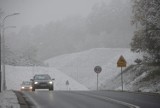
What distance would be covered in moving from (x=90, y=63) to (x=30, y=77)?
15.4 m

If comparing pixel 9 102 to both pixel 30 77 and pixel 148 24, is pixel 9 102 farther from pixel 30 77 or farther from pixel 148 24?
pixel 30 77

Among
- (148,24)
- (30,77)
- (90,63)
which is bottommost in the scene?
(30,77)

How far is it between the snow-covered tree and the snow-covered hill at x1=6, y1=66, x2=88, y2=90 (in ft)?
152

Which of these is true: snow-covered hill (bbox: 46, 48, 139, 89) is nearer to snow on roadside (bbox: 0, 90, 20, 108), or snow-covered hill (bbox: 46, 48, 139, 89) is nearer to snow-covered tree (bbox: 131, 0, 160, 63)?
snow-covered tree (bbox: 131, 0, 160, 63)

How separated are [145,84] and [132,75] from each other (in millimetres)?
13821

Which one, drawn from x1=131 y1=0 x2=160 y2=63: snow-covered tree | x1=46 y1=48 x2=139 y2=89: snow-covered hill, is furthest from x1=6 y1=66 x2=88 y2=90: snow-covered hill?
x1=131 y1=0 x2=160 y2=63: snow-covered tree

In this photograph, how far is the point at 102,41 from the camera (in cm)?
12231

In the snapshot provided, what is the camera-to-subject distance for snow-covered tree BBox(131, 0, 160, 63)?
97.6ft

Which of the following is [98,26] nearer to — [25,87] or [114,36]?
[114,36]

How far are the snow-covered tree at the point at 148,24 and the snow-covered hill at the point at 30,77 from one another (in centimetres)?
4638

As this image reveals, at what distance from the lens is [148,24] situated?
31797mm

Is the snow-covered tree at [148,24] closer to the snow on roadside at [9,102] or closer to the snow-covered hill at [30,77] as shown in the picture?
the snow on roadside at [9,102]

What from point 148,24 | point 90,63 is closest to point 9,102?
point 148,24

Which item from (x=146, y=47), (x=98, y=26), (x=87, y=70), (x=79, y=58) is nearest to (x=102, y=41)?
(x=98, y=26)
